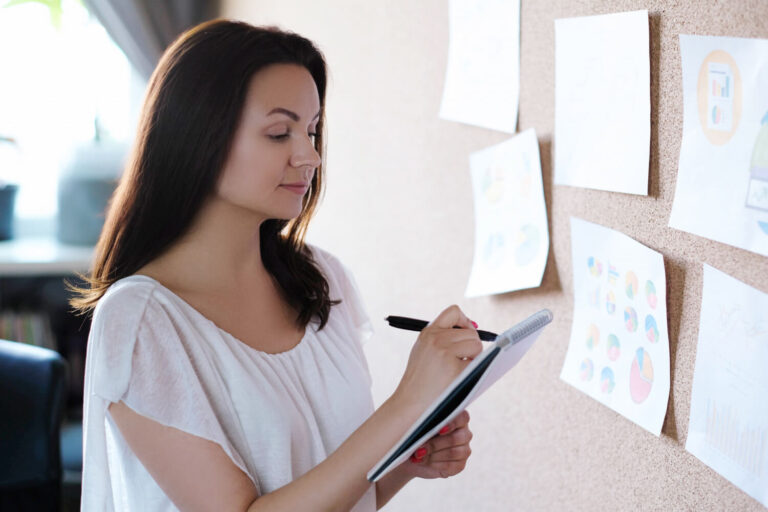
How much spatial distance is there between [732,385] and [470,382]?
0.24m

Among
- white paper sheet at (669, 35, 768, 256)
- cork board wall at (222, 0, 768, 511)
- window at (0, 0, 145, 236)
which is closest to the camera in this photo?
white paper sheet at (669, 35, 768, 256)

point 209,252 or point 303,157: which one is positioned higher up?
point 303,157

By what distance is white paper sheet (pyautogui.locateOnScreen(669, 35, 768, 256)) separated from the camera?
2.12 ft

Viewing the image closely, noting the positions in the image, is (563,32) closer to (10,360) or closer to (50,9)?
(10,360)

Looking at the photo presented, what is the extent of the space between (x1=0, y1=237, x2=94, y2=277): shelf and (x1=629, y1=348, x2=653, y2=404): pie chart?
6.11ft

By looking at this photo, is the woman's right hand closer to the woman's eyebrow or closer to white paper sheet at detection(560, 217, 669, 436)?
white paper sheet at detection(560, 217, 669, 436)

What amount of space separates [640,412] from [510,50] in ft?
1.71

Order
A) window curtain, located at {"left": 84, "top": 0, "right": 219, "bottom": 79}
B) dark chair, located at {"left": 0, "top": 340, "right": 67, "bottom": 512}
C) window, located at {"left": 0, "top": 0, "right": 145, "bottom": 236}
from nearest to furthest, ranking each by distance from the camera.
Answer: dark chair, located at {"left": 0, "top": 340, "right": 67, "bottom": 512} < window curtain, located at {"left": 84, "top": 0, "right": 219, "bottom": 79} < window, located at {"left": 0, "top": 0, "right": 145, "bottom": 236}

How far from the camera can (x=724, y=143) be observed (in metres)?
0.69

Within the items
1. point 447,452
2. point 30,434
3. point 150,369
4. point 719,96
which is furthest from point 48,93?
point 719,96

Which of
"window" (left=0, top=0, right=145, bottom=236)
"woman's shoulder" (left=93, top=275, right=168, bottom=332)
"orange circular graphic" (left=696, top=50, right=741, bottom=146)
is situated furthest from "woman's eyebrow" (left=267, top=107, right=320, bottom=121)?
"window" (left=0, top=0, right=145, bottom=236)

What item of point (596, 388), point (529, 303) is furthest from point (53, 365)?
point (596, 388)

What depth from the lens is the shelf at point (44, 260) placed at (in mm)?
2352

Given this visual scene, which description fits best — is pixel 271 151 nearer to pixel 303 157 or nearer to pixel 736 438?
pixel 303 157
